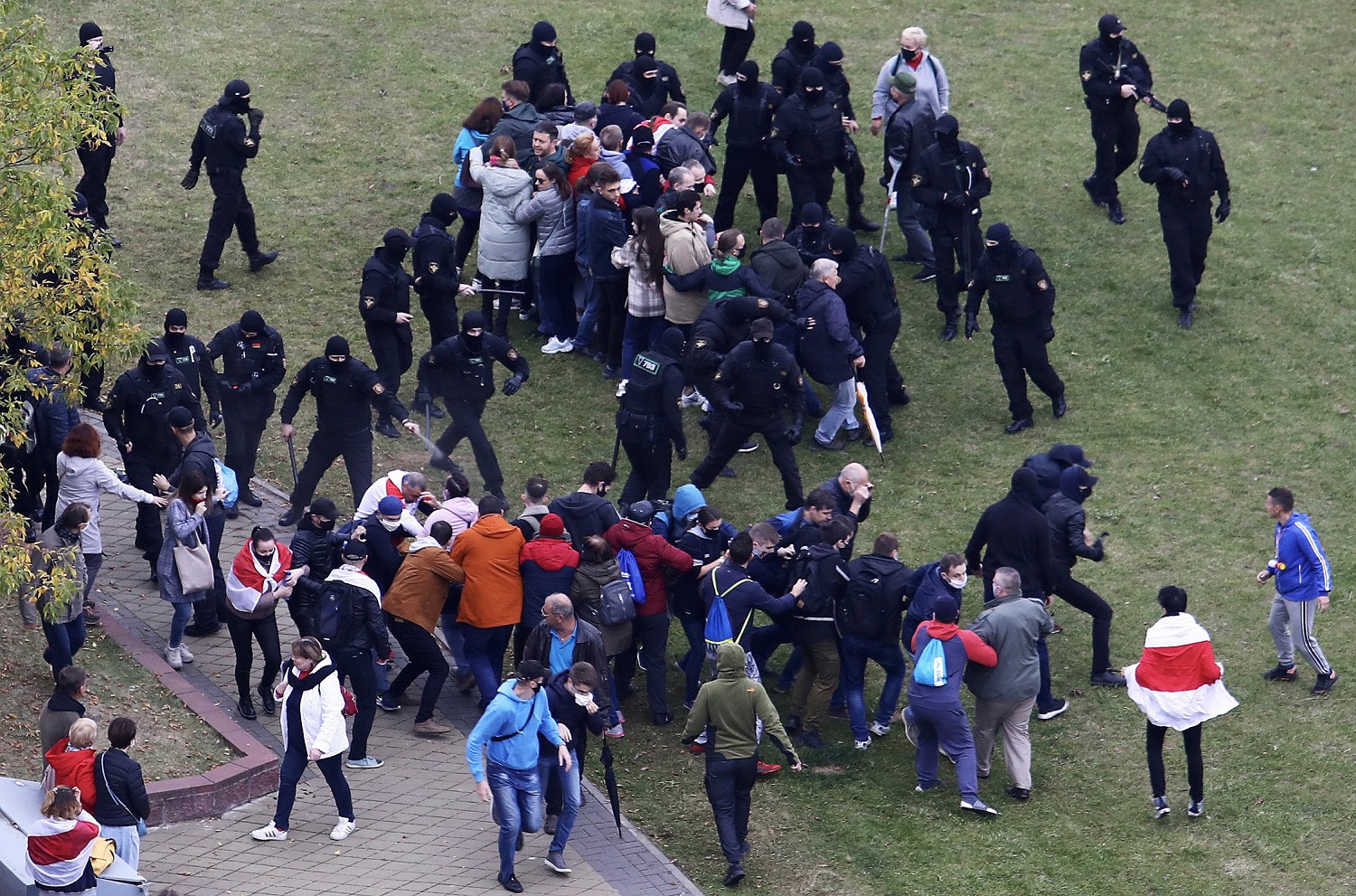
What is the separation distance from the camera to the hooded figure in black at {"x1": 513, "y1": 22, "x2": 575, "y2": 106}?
20.5 meters

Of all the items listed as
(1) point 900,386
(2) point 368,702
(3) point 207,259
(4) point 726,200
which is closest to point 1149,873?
(2) point 368,702

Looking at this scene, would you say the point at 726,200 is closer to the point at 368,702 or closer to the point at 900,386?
the point at 900,386

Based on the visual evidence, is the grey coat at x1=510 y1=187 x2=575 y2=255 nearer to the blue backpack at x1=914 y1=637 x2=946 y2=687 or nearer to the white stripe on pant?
the blue backpack at x1=914 y1=637 x2=946 y2=687

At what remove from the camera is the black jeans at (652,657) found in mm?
13562

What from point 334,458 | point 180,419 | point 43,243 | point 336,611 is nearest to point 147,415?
point 180,419

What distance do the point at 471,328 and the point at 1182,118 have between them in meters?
8.04

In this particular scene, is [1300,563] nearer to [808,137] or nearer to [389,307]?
[808,137]

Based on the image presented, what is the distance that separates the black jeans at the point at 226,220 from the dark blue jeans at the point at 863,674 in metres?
9.26

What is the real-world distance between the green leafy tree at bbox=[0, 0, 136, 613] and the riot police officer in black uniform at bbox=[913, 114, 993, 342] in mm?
8826

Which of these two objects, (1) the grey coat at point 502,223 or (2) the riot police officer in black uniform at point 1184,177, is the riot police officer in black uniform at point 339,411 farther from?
(2) the riot police officer in black uniform at point 1184,177

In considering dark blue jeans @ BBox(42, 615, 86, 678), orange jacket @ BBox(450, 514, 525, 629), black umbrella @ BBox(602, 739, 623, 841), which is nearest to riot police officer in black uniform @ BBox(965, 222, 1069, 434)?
orange jacket @ BBox(450, 514, 525, 629)

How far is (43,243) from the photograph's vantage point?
39.6 ft

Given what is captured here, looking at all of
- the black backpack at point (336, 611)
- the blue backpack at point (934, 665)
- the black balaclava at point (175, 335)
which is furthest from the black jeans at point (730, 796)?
the black balaclava at point (175, 335)

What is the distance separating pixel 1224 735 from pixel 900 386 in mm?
5696
